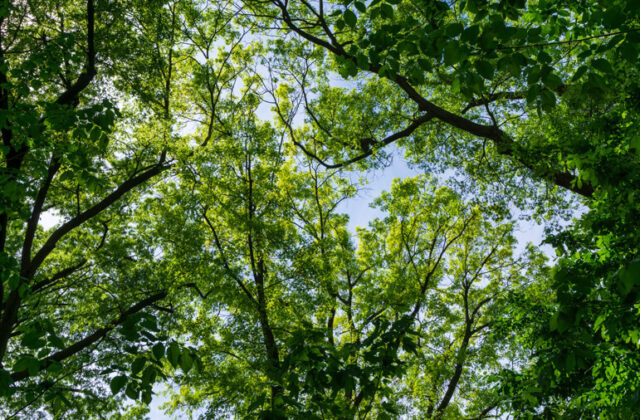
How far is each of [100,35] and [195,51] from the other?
297cm

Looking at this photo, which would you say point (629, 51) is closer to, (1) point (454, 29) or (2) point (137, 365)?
(1) point (454, 29)

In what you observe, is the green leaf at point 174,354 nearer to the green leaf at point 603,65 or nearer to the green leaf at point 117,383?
the green leaf at point 117,383

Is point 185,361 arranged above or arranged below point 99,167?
below

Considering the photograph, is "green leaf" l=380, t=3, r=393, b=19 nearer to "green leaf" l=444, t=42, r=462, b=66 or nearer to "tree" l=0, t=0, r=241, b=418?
"green leaf" l=444, t=42, r=462, b=66

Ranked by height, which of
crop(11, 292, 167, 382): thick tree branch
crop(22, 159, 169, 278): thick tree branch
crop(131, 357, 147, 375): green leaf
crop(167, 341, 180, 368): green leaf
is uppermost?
crop(22, 159, 169, 278): thick tree branch

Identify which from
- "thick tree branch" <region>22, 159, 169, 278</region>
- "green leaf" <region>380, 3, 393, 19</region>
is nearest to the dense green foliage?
"thick tree branch" <region>22, 159, 169, 278</region>

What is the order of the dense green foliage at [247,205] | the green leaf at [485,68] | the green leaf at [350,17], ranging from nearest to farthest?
the green leaf at [485,68] → the green leaf at [350,17] → the dense green foliage at [247,205]

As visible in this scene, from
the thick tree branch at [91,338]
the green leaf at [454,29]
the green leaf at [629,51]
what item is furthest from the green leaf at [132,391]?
the thick tree branch at [91,338]

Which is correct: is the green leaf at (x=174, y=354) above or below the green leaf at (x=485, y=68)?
below

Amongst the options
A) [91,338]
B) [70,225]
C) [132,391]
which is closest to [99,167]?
[70,225]

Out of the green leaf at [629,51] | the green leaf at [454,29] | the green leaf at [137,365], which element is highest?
the green leaf at [454,29]

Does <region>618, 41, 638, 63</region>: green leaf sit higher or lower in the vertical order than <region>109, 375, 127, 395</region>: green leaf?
higher

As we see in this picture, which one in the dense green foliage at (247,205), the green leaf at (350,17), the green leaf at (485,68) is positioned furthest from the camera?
the dense green foliage at (247,205)

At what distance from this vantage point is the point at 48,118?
181 inches
